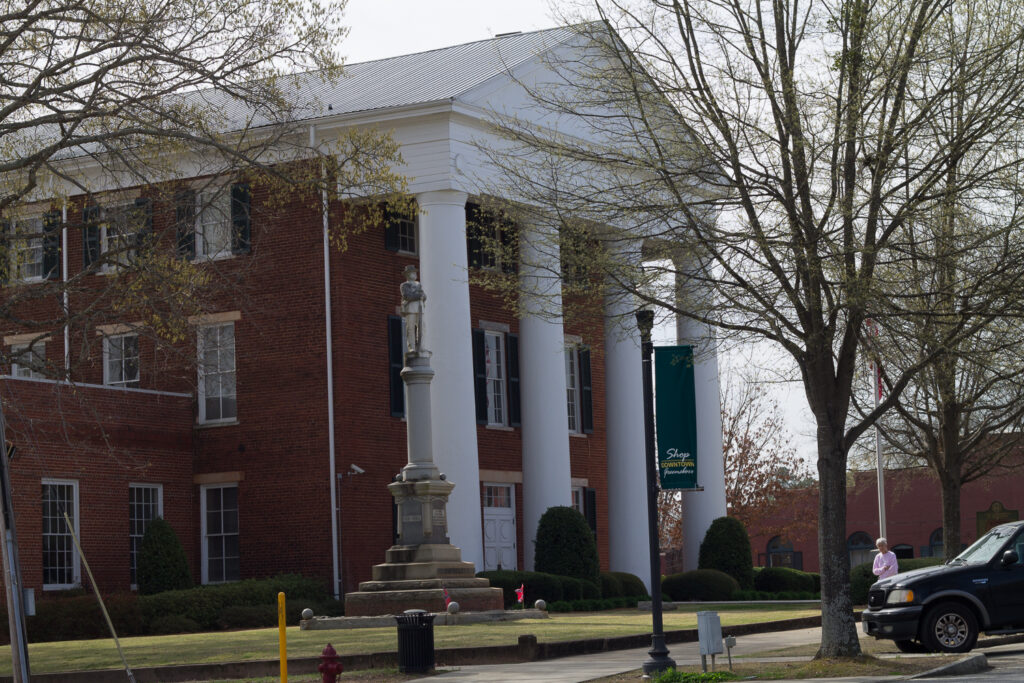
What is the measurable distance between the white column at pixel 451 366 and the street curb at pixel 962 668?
1623 cm

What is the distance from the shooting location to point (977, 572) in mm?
19797

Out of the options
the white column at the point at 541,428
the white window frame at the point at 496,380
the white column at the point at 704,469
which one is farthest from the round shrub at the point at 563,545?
the white column at the point at 704,469

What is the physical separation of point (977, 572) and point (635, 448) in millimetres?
19017

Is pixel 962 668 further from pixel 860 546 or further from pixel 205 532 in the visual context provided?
pixel 860 546

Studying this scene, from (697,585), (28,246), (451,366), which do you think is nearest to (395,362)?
(451,366)

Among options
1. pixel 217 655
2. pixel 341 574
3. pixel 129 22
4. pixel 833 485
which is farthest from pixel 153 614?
pixel 833 485

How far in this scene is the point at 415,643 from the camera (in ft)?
61.5

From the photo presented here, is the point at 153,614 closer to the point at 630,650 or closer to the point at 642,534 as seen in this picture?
the point at 630,650

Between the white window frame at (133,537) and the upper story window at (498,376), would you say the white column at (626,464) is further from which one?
the white window frame at (133,537)

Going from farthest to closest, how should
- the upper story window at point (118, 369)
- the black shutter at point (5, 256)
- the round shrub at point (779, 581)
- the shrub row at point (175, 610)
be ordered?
the round shrub at point (779, 581) → the upper story window at point (118, 369) → the shrub row at point (175, 610) → the black shutter at point (5, 256)

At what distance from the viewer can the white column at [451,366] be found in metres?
32.9

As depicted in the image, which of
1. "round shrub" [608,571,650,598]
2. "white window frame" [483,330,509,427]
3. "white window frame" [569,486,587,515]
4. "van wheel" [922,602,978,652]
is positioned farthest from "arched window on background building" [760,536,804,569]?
"van wheel" [922,602,978,652]

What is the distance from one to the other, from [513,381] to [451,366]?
5.89 metres

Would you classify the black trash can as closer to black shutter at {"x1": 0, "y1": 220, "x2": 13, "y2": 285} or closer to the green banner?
the green banner
